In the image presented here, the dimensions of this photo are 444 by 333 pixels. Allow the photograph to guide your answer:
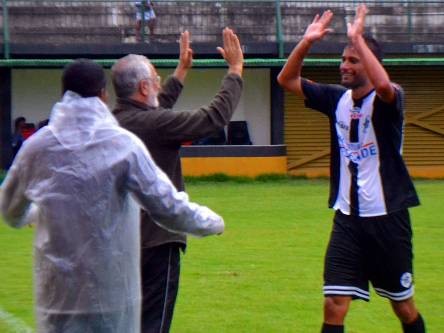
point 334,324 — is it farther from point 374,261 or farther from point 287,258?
point 287,258

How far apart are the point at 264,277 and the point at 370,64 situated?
4659mm

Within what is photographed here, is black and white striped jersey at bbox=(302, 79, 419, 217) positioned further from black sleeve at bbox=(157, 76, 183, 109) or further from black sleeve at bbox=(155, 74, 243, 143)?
black sleeve at bbox=(155, 74, 243, 143)

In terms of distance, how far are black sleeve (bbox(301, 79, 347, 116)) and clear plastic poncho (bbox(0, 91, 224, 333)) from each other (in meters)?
2.47

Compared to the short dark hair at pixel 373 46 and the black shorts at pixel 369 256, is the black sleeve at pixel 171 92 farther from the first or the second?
the black shorts at pixel 369 256

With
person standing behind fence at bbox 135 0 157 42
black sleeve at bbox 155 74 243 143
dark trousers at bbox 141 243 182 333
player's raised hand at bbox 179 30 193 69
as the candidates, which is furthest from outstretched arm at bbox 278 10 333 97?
person standing behind fence at bbox 135 0 157 42

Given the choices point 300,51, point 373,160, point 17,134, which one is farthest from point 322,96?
point 17,134

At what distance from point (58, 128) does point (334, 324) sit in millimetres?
2593

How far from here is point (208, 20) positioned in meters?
25.8

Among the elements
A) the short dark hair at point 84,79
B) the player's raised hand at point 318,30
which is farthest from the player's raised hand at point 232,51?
the short dark hair at point 84,79

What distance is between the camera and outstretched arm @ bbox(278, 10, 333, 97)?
6828 mm

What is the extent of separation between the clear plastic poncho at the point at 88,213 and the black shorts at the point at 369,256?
7.29 feet

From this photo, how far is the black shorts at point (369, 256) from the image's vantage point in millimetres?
6727

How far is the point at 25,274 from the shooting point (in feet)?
36.4

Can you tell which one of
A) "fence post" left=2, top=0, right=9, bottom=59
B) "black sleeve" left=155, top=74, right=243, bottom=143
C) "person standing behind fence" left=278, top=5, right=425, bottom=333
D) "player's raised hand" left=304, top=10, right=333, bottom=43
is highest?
"fence post" left=2, top=0, right=9, bottom=59
